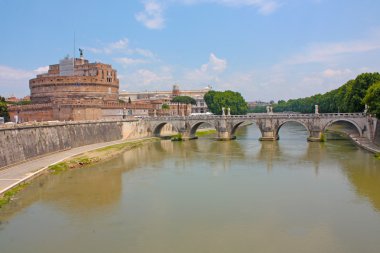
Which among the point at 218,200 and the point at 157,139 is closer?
the point at 218,200

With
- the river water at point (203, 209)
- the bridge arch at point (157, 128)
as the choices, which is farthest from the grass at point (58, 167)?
the bridge arch at point (157, 128)

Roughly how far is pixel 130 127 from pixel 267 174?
33992 millimetres

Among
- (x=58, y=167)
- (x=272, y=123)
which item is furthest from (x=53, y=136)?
(x=272, y=123)

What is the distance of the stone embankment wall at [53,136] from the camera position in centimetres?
3188

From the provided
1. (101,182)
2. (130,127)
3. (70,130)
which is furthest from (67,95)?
(101,182)

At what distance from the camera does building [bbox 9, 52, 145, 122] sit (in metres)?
60.5

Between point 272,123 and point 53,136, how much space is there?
28559mm

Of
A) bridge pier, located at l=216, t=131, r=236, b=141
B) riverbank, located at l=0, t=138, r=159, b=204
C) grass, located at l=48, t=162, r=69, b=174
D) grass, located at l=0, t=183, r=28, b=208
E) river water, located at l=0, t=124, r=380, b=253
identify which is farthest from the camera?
bridge pier, located at l=216, t=131, r=236, b=141

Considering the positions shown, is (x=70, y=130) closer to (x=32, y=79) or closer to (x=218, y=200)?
(x=218, y=200)

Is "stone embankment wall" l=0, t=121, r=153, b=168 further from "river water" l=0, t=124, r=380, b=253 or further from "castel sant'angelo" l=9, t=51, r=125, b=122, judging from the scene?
Answer: "castel sant'angelo" l=9, t=51, r=125, b=122

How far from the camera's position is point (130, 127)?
60406 mm

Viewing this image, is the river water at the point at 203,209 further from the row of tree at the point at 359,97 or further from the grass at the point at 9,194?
the row of tree at the point at 359,97

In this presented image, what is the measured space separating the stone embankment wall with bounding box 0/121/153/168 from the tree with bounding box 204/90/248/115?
26462mm

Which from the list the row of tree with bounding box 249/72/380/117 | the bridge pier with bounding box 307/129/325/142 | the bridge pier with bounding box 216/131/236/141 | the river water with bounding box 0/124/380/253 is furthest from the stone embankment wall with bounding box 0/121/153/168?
the row of tree with bounding box 249/72/380/117
